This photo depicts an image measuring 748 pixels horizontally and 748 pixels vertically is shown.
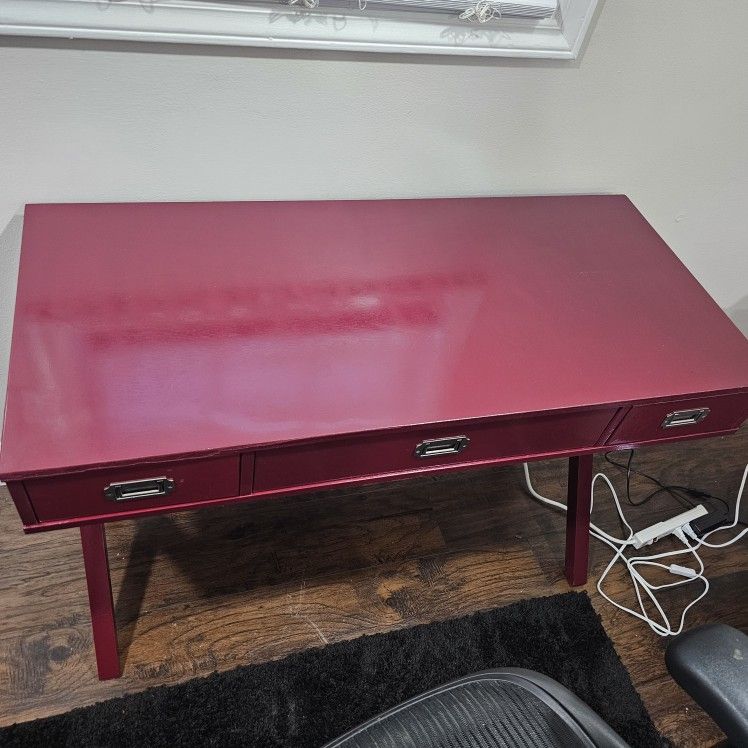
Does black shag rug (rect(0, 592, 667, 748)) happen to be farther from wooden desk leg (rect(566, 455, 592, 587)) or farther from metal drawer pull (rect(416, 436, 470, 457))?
metal drawer pull (rect(416, 436, 470, 457))

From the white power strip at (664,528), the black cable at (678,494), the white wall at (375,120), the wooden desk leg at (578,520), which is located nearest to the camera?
the white wall at (375,120)

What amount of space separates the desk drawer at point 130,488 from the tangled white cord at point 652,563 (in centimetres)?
82

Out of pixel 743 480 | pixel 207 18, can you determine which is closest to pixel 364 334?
pixel 207 18

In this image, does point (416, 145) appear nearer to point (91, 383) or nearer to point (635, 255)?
point (635, 255)

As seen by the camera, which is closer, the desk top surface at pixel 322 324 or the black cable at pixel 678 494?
the desk top surface at pixel 322 324

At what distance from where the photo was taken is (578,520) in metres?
1.57

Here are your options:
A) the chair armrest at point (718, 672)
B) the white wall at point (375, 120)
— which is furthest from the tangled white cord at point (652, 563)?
the chair armrest at point (718, 672)

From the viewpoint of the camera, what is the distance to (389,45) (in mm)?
1202

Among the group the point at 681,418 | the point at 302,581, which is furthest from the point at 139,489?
the point at 681,418

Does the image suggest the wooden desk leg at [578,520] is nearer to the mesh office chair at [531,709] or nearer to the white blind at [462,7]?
the mesh office chair at [531,709]

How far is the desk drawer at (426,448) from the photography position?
1.02 m

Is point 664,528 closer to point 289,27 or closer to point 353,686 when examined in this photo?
point 353,686

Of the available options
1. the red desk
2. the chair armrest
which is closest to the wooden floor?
the red desk

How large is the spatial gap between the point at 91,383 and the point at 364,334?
396 millimetres
